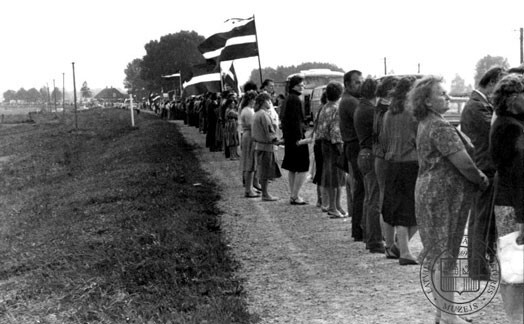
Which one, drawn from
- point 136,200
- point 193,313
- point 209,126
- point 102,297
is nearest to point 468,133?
point 193,313

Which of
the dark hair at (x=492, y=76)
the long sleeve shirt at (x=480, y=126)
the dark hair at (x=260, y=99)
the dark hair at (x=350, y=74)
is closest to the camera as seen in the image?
the long sleeve shirt at (x=480, y=126)

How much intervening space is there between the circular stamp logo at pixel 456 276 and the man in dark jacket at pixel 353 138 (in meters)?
2.14

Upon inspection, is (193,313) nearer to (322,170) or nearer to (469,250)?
(469,250)

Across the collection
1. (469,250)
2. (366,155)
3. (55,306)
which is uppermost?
(366,155)

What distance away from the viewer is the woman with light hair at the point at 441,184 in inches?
216

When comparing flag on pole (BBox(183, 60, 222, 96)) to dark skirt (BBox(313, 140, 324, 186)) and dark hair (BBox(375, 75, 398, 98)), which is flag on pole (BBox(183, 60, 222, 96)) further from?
dark hair (BBox(375, 75, 398, 98))

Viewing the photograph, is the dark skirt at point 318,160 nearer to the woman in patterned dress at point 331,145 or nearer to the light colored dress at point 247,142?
the woman in patterned dress at point 331,145

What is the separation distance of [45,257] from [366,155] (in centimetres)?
401

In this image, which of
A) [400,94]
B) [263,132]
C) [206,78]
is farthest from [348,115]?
[206,78]

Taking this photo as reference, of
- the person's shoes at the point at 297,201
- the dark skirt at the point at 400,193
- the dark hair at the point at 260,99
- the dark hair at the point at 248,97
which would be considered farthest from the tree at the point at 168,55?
the dark skirt at the point at 400,193

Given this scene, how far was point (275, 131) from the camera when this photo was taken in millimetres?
11992

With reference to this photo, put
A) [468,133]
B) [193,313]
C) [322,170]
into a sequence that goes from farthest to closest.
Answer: [322,170] → [468,133] → [193,313]

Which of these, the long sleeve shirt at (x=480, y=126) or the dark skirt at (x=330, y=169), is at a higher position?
the long sleeve shirt at (x=480, y=126)

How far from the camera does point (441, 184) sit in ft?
18.2
